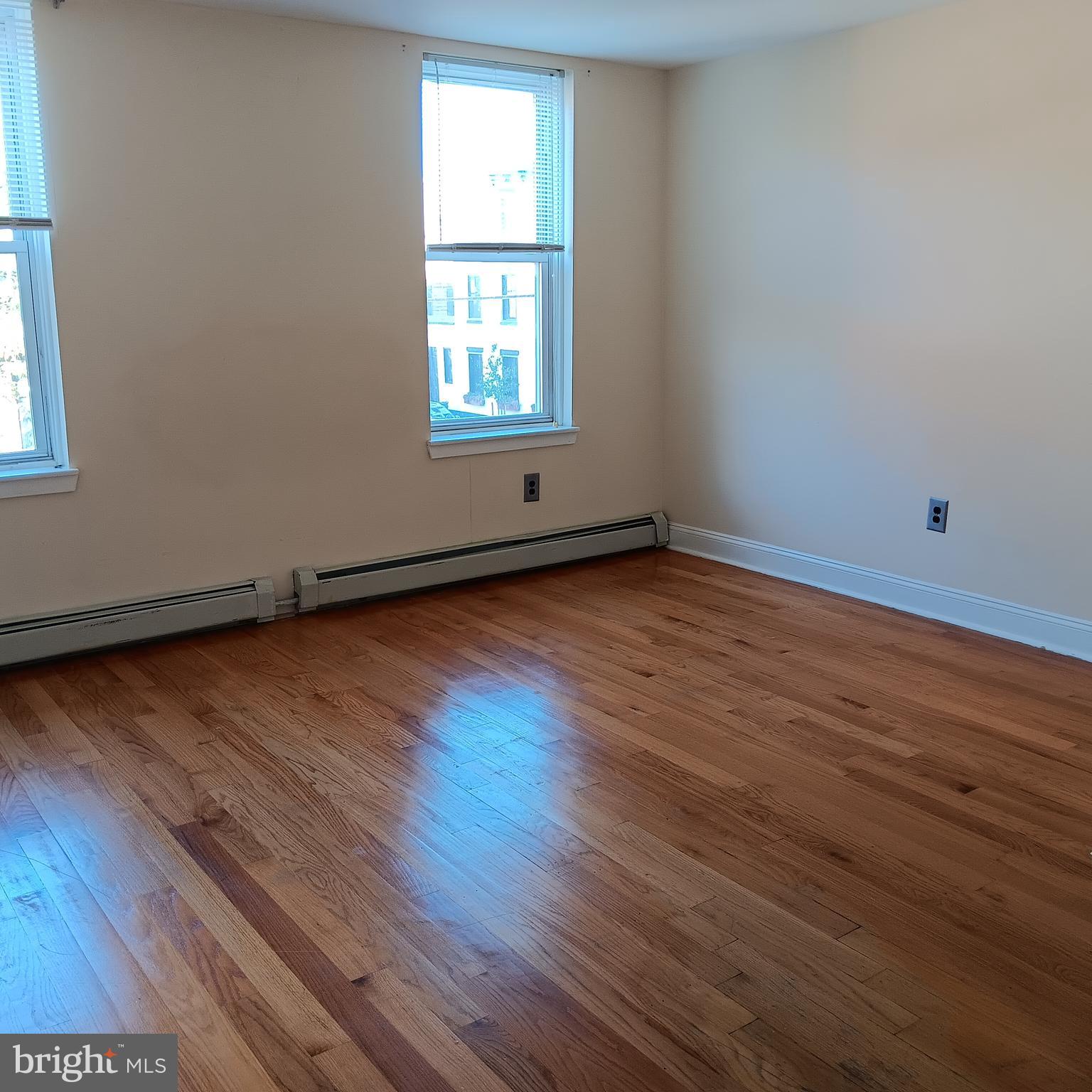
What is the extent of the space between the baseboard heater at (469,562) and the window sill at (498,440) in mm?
406

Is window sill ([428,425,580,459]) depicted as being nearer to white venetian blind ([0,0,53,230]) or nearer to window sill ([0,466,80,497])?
window sill ([0,466,80,497])

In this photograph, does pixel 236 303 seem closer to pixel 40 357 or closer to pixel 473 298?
pixel 40 357

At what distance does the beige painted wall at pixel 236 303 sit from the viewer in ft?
12.1

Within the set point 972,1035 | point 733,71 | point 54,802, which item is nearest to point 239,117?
point 733,71

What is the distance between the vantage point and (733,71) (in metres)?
4.69

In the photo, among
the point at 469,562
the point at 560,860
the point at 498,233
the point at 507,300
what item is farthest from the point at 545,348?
the point at 560,860

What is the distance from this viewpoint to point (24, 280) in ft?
12.0

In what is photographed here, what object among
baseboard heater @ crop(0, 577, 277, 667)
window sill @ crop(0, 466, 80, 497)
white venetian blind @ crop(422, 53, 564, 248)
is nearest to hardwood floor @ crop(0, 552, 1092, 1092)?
baseboard heater @ crop(0, 577, 277, 667)

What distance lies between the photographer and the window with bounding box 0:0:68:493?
3.47 m

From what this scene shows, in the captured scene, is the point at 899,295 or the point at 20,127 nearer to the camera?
the point at 20,127

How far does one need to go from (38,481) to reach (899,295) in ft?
10.5

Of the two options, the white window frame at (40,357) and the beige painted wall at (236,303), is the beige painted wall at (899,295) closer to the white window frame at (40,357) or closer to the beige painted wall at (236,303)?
the beige painted wall at (236,303)

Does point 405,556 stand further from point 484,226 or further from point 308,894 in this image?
point 308,894

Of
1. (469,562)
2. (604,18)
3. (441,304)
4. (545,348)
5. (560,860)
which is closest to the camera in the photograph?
(560,860)
